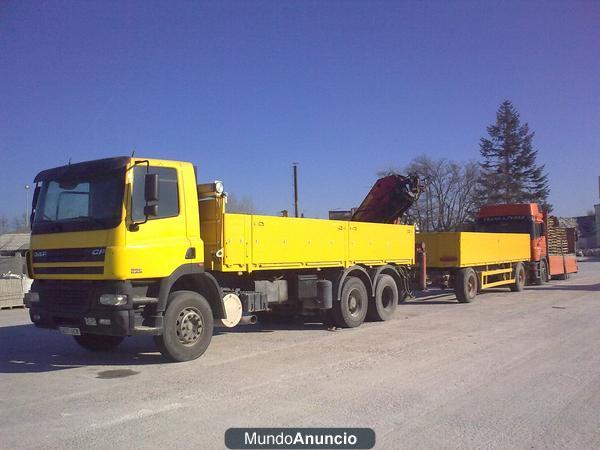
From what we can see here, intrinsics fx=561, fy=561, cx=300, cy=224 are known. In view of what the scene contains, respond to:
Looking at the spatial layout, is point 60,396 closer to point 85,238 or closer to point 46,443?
point 46,443

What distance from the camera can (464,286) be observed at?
16.9 metres

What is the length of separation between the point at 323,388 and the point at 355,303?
5.79 metres

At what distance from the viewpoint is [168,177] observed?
28.1ft

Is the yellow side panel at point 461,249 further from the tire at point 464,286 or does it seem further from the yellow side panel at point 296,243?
the yellow side panel at point 296,243

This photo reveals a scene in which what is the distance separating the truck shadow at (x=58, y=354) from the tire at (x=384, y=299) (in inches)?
201

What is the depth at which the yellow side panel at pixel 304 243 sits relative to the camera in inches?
376

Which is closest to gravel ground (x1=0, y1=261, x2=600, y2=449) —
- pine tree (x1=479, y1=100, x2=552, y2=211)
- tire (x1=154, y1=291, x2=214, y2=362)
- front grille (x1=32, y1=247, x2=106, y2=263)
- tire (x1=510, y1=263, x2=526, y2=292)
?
tire (x1=154, y1=291, x2=214, y2=362)

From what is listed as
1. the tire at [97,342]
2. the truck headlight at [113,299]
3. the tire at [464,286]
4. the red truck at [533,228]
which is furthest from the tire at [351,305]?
the red truck at [533,228]

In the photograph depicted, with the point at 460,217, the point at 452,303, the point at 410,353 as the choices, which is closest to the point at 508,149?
the point at 460,217

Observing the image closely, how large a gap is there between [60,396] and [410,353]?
516 centimetres

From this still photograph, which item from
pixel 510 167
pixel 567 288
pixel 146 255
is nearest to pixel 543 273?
pixel 567 288

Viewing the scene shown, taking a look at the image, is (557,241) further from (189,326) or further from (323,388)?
(323,388)

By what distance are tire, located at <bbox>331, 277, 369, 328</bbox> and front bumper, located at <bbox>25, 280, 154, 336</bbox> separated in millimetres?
5010

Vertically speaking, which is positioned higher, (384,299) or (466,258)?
(466,258)
